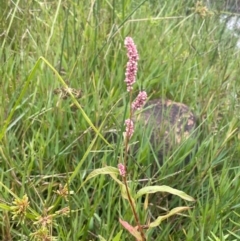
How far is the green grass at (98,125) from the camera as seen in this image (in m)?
1.31

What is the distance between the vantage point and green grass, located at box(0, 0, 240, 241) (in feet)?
4.29

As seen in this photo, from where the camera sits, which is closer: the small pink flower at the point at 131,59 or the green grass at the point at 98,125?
the small pink flower at the point at 131,59

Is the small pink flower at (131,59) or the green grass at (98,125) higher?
the small pink flower at (131,59)

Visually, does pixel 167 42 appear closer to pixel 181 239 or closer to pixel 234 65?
pixel 234 65

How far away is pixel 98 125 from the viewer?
64.4 inches

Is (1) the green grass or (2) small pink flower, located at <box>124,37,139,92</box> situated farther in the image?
(1) the green grass

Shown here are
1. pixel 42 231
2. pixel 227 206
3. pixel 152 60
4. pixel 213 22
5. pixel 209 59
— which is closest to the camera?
pixel 42 231

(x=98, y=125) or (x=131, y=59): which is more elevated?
(x=131, y=59)

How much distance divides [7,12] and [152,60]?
61 cm

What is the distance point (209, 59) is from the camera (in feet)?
7.65

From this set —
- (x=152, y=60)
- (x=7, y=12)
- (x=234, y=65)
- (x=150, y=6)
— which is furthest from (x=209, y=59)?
(x=7, y=12)

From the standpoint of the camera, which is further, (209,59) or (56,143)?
(209,59)

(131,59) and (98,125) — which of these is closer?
(131,59)

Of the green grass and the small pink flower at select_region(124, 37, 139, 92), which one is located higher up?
the small pink flower at select_region(124, 37, 139, 92)
